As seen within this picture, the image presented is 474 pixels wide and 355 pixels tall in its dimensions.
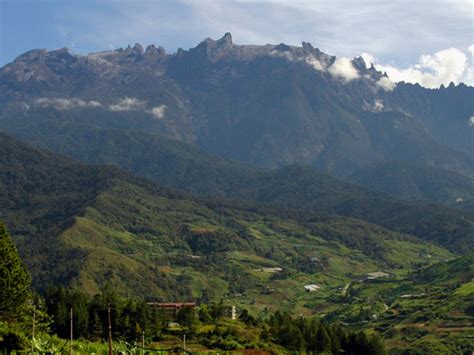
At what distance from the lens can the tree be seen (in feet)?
268

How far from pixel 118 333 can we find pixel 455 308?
114733 millimetres

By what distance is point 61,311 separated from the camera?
104062mm

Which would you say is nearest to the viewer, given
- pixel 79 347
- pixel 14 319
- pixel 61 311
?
pixel 79 347

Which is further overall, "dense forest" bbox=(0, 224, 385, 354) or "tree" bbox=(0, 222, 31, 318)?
"dense forest" bbox=(0, 224, 385, 354)

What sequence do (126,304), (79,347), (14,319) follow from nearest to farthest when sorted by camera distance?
(79,347) → (14,319) → (126,304)

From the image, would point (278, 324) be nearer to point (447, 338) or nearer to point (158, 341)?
point (158, 341)

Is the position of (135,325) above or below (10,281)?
below

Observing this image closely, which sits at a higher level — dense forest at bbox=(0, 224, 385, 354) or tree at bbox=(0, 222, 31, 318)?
tree at bbox=(0, 222, 31, 318)

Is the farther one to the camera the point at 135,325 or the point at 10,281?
the point at 135,325

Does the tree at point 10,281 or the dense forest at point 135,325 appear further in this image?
the dense forest at point 135,325

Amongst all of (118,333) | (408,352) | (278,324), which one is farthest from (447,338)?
→ (118,333)

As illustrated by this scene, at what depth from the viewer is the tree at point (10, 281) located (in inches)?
3219

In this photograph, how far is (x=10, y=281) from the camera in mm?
81875

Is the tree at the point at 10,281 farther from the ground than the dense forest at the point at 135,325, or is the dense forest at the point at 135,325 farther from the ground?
the tree at the point at 10,281
